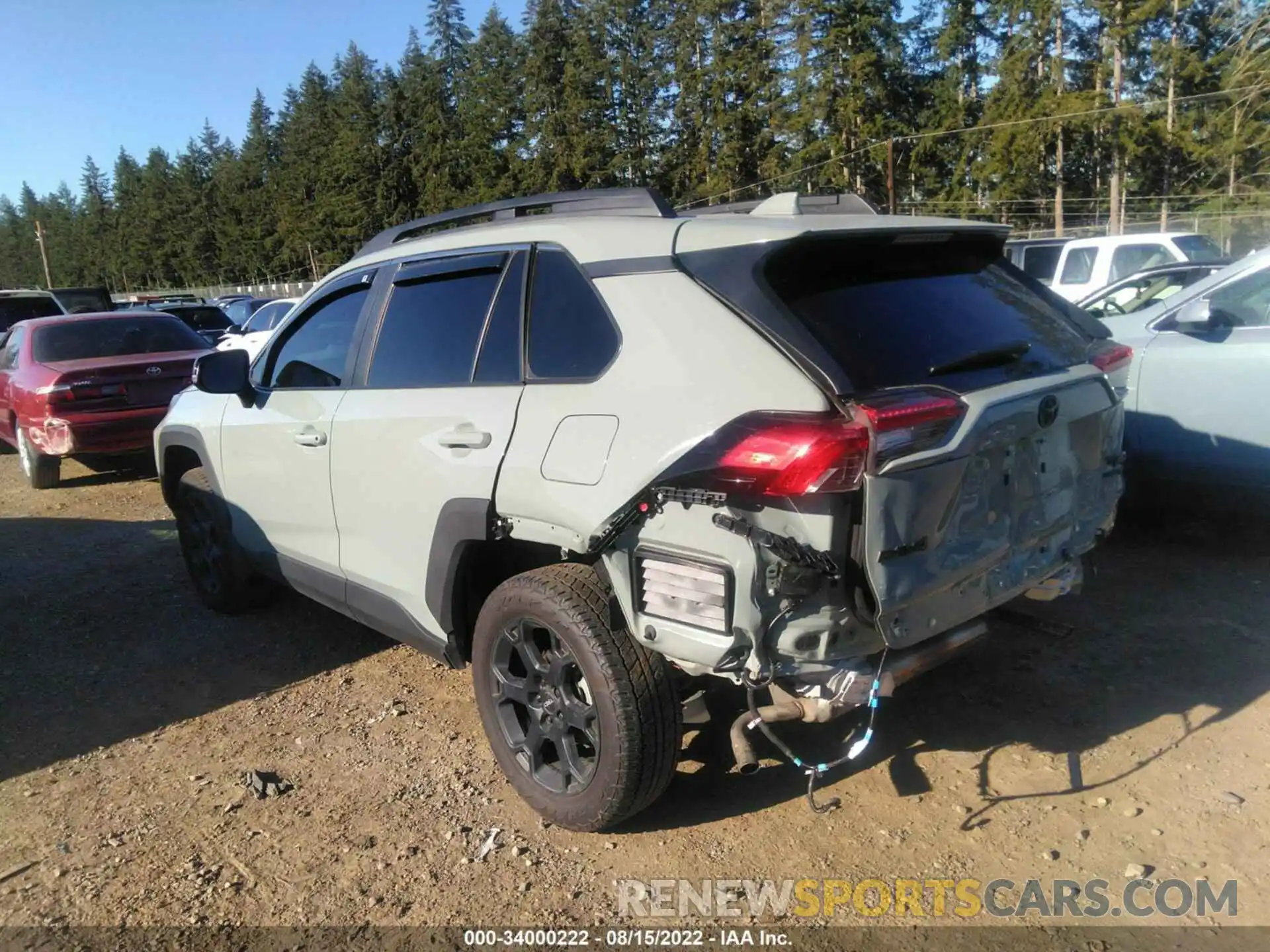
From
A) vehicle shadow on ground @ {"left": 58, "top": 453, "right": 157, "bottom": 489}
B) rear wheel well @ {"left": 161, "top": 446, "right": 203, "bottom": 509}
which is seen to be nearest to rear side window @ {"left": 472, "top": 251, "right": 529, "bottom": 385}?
rear wheel well @ {"left": 161, "top": 446, "right": 203, "bottom": 509}

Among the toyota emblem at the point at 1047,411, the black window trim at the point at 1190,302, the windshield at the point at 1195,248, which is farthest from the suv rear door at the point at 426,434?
the windshield at the point at 1195,248

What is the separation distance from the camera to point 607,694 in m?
2.79

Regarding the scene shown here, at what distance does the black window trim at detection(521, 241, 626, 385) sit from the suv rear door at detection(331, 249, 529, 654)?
0.03m

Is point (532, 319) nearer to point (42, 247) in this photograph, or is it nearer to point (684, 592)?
point (684, 592)

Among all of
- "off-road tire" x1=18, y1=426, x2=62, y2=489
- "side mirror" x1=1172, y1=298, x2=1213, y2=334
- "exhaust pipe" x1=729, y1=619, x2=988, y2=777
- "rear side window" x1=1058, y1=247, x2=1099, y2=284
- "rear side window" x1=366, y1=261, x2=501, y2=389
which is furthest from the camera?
"rear side window" x1=1058, y1=247, x2=1099, y2=284

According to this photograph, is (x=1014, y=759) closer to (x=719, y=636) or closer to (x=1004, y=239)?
(x=719, y=636)

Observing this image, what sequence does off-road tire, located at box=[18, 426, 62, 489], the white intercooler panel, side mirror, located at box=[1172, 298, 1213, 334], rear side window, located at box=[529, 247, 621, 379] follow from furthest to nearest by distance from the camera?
1. off-road tire, located at box=[18, 426, 62, 489]
2. side mirror, located at box=[1172, 298, 1213, 334]
3. rear side window, located at box=[529, 247, 621, 379]
4. the white intercooler panel

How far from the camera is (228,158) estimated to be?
3615 inches

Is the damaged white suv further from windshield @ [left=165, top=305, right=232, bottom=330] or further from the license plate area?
windshield @ [left=165, top=305, right=232, bottom=330]

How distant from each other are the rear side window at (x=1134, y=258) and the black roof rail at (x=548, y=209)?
13085 mm

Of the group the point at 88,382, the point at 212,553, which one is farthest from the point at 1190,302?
the point at 88,382

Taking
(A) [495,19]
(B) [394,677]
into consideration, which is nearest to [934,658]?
(B) [394,677]

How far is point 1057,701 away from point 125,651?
441cm

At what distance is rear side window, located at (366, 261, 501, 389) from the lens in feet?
11.2
